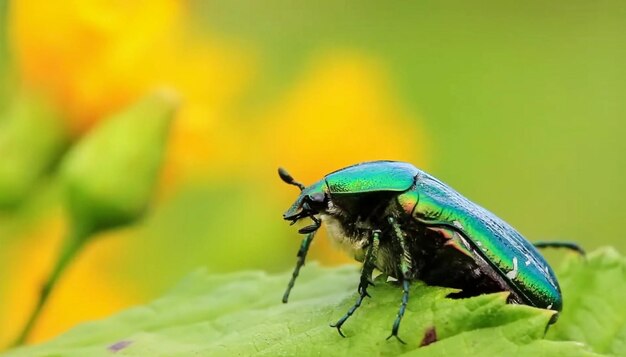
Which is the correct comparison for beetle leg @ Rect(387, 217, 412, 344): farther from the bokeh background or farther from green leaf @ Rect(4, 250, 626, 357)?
the bokeh background

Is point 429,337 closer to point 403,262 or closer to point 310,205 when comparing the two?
point 403,262

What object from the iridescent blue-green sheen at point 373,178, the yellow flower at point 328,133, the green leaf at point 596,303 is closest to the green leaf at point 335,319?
the green leaf at point 596,303

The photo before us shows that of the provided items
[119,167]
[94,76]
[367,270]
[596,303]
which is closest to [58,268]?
[119,167]

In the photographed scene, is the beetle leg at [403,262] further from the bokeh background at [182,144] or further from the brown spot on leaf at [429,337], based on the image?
the bokeh background at [182,144]

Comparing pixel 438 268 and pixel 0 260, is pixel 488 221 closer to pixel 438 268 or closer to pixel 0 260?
pixel 438 268

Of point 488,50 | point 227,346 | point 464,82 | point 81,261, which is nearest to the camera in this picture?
point 227,346

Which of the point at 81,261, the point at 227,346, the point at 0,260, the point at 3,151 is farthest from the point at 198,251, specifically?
the point at 227,346
